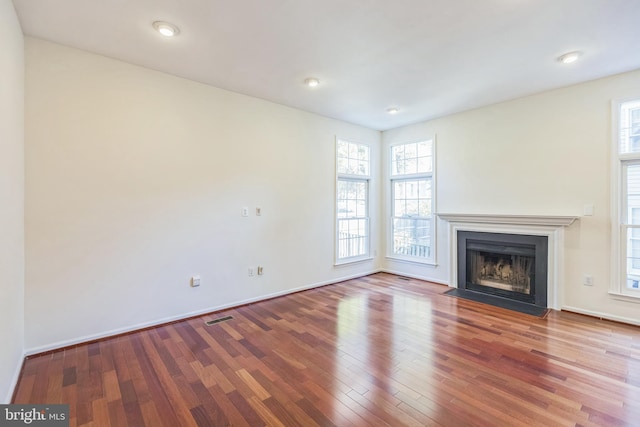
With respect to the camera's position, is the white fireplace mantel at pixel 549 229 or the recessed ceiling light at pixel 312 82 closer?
the recessed ceiling light at pixel 312 82

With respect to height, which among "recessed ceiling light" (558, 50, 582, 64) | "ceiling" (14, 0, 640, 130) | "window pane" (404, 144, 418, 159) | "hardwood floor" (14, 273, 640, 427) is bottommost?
"hardwood floor" (14, 273, 640, 427)

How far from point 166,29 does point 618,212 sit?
493 cm

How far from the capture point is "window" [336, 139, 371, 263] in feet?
17.0

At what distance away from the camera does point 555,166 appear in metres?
3.77

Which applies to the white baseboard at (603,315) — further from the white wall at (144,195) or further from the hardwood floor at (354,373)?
the white wall at (144,195)

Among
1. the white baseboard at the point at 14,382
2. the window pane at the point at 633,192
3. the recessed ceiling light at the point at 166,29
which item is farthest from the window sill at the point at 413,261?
the white baseboard at the point at 14,382

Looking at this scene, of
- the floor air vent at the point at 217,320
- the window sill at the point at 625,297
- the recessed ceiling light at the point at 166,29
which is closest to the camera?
the recessed ceiling light at the point at 166,29

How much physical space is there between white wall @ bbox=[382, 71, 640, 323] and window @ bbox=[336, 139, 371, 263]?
1.44 meters

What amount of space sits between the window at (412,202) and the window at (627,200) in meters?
2.22

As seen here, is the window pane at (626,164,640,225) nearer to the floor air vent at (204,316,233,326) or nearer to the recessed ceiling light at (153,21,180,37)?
the floor air vent at (204,316,233,326)

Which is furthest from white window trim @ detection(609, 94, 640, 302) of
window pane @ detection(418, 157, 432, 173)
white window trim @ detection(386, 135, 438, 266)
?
window pane @ detection(418, 157, 432, 173)

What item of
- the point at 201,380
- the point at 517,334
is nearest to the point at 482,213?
the point at 517,334

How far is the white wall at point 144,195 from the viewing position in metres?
2.66

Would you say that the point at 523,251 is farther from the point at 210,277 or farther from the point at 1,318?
the point at 1,318
